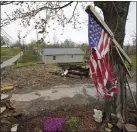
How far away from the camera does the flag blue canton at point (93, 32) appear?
409 centimetres

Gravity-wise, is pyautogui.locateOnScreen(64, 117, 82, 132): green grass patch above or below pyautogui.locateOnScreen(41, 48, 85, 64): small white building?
above

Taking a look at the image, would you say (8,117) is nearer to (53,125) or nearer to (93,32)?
(53,125)

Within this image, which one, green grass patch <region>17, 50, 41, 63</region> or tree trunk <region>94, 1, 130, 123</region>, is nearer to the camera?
tree trunk <region>94, 1, 130, 123</region>

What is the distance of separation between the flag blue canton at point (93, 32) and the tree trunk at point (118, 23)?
6.85 feet

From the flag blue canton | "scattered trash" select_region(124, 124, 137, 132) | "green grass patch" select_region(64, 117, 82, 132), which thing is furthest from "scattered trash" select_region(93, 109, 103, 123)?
the flag blue canton

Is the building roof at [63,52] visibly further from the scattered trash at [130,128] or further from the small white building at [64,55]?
the scattered trash at [130,128]

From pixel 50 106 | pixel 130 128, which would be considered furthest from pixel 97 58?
pixel 50 106

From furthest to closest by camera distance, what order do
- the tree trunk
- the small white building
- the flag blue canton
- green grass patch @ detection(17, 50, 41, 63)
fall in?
1. green grass patch @ detection(17, 50, 41, 63)
2. the small white building
3. the tree trunk
4. the flag blue canton

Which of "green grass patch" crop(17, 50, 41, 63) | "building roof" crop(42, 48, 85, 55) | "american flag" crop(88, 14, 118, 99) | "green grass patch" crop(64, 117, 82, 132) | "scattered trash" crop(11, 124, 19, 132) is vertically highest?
"american flag" crop(88, 14, 118, 99)

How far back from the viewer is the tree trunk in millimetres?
6453

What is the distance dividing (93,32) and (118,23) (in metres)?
→ 2.74

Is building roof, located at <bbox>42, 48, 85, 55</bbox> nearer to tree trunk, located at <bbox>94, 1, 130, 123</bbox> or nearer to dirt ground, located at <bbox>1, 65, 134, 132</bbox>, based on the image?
dirt ground, located at <bbox>1, 65, 134, 132</bbox>

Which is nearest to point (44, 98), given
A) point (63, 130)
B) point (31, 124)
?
point (31, 124)

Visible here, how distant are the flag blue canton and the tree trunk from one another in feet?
6.85
